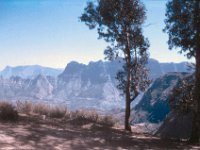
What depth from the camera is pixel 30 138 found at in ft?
39.7

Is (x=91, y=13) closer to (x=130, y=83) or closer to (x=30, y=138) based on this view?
(x=130, y=83)

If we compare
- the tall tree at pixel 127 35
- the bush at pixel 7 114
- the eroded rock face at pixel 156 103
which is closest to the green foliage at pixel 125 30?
the tall tree at pixel 127 35

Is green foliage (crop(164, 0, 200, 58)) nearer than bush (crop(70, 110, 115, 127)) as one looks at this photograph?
Yes

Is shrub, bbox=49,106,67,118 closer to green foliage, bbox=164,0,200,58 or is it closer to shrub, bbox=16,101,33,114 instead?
shrub, bbox=16,101,33,114

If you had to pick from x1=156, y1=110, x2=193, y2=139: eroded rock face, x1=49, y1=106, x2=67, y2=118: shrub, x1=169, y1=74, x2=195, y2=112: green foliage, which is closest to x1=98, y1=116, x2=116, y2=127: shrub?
x1=49, y1=106, x2=67, y2=118: shrub

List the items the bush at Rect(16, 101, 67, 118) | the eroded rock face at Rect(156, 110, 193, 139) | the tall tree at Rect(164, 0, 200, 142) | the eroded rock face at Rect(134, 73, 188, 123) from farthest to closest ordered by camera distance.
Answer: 1. the eroded rock face at Rect(134, 73, 188, 123)
2. the bush at Rect(16, 101, 67, 118)
3. the eroded rock face at Rect(156, 110, 193, 139)
4. the tall tree at Rect(164, 0, 200, 142)

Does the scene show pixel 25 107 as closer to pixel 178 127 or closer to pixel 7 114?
pixel 7 114

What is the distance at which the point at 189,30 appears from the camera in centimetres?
1602

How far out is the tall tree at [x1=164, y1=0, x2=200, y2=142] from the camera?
15547 millimetres

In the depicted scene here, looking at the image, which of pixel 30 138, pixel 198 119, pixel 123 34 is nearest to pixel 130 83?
pixel 123 34

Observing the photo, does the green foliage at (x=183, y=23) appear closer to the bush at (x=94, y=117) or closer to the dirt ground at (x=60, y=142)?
the dirt ground at (x=60, y=142)

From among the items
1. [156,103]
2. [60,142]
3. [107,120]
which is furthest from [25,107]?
[156,103]

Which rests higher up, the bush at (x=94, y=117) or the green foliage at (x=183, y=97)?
the green foliage at (x=183, y=97)

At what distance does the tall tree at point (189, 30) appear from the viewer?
1555cm
